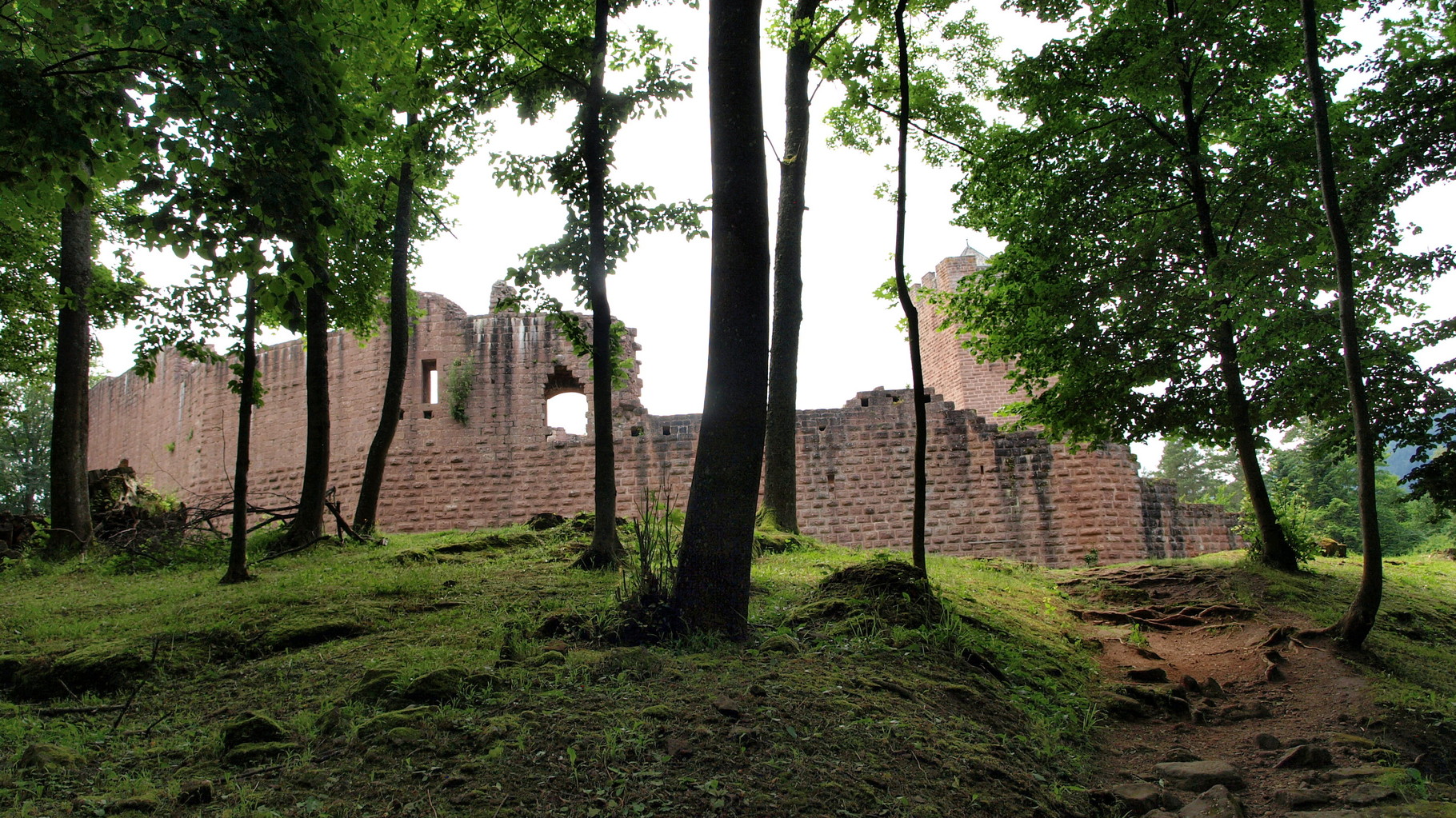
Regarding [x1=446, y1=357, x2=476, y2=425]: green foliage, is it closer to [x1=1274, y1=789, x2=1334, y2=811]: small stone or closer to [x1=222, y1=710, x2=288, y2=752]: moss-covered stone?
[x1=222, y1=710, x2=288, y2=752]: moss-covered stone

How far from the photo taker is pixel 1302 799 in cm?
410

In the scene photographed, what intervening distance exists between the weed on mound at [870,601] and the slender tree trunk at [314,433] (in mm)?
6932

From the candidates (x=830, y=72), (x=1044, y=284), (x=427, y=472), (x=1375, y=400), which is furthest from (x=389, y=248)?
(x=1375, y=400)

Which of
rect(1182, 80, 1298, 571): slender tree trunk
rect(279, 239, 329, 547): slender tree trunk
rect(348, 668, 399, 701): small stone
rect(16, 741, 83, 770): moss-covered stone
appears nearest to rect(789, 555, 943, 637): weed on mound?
rect(348, 668, 399, 701): small stone

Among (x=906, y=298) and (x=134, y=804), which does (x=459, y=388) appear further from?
(x=134, y=804)

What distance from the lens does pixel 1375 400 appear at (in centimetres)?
784

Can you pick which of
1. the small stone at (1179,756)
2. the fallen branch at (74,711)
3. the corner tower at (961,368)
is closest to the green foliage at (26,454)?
the corner tower at (961,368)

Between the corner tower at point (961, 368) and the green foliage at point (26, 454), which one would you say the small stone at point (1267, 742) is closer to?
the corner tower at point (961, 368)

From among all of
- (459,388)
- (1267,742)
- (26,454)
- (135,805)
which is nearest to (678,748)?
(135,805)

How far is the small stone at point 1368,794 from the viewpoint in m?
3.99

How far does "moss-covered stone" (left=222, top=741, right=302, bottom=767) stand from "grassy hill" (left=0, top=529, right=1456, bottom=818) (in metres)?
0.01

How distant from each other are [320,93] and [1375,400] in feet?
28.8

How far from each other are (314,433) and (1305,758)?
1026 cm

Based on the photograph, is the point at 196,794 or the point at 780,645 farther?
the point at 780,645
